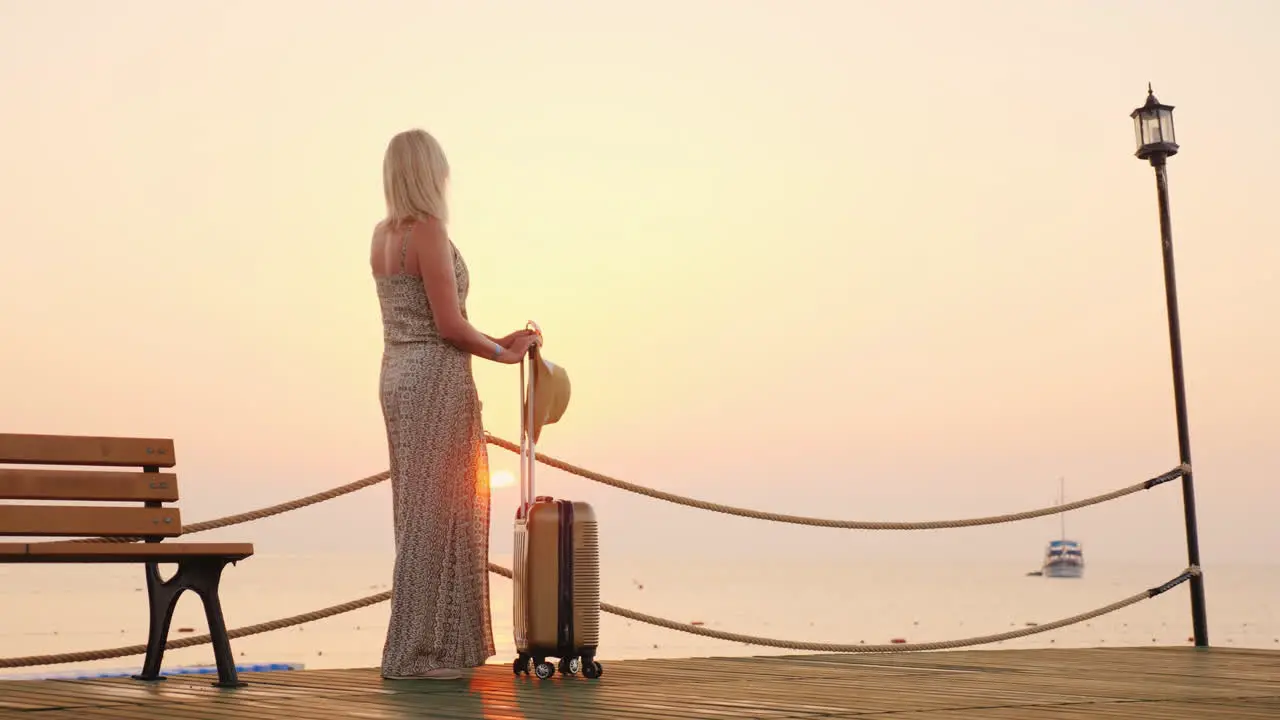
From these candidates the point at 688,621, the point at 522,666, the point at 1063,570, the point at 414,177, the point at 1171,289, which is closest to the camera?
the point at 414,177

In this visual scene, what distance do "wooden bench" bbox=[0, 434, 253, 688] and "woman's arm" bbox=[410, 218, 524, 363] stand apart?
106cm

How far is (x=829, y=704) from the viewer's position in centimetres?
522

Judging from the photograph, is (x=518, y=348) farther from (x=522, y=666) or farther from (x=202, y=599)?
(x=202, y=599)

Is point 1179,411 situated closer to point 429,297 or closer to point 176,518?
point 429,297

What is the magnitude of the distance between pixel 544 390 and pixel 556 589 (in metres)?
0.79

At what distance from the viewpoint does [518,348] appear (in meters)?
6.34

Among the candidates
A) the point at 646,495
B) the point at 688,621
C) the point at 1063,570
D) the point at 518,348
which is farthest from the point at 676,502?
the point at 1063,570

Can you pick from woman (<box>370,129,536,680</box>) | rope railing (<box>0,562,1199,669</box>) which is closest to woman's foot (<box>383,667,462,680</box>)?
woman (<box>370,129,536,680</box>)

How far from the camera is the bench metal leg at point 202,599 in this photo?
18.9 feet

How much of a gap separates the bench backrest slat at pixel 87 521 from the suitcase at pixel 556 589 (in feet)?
4.11

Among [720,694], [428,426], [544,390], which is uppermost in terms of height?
[544,390]

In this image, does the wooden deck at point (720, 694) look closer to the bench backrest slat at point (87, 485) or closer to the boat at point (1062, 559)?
the bench backrest slat at point (87, 485)

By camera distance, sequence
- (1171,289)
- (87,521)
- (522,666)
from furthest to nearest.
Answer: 1. (1171,289)
2. (522,666)
3. (87,521)

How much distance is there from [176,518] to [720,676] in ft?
6.96
